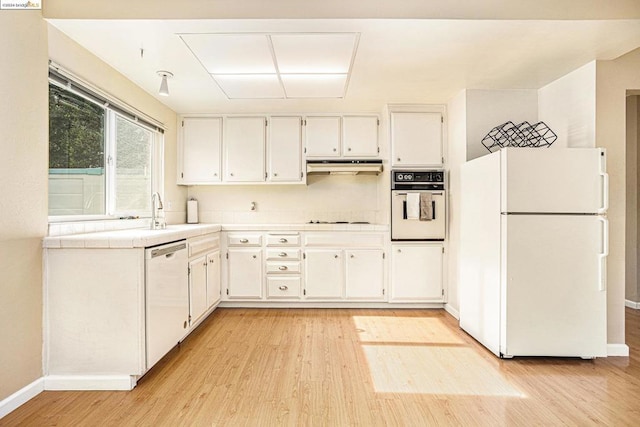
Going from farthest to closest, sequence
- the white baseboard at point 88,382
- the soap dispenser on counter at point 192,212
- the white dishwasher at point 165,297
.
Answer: the soap dispenser on counter at point 192,212 → the white dishwasher at point 165,297 → the white baseboard at point 88,382

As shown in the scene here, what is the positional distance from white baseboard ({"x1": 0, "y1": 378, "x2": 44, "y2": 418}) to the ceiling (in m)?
2.16

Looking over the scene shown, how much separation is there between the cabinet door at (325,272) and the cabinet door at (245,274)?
0.53m

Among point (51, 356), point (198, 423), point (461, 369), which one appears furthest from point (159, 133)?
point (461, 369)

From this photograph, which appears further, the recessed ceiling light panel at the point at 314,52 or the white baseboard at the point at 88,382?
the recessed ceiling light panel at the point at 314,52

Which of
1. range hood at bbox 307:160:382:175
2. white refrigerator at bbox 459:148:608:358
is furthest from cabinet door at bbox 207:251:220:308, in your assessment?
white refrigerator at bbox 459:148:608:358

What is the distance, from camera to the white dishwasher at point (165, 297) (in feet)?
7.30

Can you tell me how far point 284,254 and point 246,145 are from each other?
1.36 metres

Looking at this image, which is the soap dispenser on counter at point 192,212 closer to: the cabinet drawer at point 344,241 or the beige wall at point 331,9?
the cabinet drawer at point 344,241

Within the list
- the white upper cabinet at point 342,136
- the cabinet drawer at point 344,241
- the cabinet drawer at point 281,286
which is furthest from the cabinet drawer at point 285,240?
the white upper cabinet at point 342,136

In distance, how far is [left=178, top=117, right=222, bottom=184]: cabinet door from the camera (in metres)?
4.13

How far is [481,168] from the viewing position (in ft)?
9.34

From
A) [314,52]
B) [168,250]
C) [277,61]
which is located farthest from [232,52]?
[168,250]

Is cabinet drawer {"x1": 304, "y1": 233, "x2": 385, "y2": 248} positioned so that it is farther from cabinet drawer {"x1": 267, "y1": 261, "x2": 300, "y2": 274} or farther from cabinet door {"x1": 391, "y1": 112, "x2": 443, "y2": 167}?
cabinet door {"x1": 391, "y1": 112, "x2": 443, "y2": 167}

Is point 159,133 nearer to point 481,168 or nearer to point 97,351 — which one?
point 97,351
